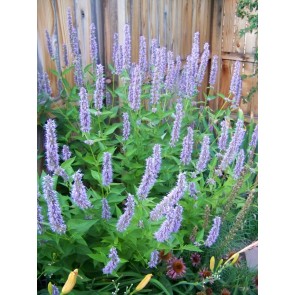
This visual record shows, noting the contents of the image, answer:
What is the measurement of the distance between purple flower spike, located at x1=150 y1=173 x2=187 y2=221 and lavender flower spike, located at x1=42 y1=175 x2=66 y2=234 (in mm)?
212

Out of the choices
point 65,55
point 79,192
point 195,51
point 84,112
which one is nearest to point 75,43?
point 65,55

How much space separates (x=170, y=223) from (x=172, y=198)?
0.20 ft

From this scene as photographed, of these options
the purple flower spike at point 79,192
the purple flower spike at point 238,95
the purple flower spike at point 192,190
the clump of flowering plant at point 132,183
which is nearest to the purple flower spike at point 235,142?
the clump of flowering plant at point 132,183

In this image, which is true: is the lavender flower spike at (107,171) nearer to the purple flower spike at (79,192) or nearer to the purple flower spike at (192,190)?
the purple flower spike at (79,192)

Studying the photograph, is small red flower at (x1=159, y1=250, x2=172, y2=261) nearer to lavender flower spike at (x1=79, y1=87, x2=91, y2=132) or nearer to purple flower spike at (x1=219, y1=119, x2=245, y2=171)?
purple flower spike at (x1=219, y1=119, x2=245, y2=171)

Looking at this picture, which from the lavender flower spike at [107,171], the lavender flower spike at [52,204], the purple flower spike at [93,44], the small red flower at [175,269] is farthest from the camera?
the purple flower spike at [93,44]

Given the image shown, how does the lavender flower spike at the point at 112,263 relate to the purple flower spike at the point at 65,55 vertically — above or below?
below

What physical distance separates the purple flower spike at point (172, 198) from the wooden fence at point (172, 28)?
19.6 inches

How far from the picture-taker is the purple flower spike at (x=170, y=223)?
1008 millimetres

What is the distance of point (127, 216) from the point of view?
3.40 ft

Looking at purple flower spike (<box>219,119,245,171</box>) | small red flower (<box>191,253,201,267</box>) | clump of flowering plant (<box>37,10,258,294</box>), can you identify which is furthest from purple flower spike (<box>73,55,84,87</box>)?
small red flower (<box>191,253,201,267</box>)

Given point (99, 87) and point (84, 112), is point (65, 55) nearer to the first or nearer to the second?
point (99, 87)
